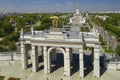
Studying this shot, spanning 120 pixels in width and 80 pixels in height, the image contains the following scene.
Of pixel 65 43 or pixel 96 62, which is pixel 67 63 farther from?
pixel 96 62

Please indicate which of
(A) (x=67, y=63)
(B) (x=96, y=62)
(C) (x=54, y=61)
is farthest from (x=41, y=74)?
(B) (x=96, y=62)

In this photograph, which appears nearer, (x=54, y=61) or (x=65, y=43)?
(x=65, y=43)

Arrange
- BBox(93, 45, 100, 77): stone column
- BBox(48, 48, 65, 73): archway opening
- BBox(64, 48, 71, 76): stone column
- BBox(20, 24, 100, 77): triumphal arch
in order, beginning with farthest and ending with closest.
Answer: BBox(48, 48, 65, 73): archway opening → BBox(64, 48, 71, 76): stone column → BBox(20, 24, 100, 77): triumphal arch → BBox(93, 45, 100, 77): stone column

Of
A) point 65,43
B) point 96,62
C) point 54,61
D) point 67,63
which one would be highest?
point 65,43

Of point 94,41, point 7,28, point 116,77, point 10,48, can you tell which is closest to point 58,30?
point 94,41

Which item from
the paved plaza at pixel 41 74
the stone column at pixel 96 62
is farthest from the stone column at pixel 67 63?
the stone column at pixel 96 62

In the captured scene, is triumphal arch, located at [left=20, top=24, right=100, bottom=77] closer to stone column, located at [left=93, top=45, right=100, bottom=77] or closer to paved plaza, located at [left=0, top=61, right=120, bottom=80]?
stone column, located at [left=93, top=45, right=100, bottom=77]

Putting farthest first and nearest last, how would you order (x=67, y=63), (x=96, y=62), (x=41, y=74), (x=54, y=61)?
(x=54, y=61) → (x=41, y=74) → (x=67, y=63) → (x=96, y=62)

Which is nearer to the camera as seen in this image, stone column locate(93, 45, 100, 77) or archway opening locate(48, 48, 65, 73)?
stone column locate(93, 45, 100, 77)

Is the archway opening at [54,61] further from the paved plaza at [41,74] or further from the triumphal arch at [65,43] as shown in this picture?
the paved plaza at [41,74]

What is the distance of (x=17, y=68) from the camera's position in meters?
38.4

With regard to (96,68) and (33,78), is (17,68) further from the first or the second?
(96,68)

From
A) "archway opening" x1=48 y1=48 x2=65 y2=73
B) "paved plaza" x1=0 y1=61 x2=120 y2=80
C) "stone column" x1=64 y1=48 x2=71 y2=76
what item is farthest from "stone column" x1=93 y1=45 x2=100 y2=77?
"archway opening" x1=48 y1=48 x2=65 y2=73

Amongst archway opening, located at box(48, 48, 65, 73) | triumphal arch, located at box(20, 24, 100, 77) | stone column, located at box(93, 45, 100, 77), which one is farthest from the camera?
archway opening, located at box(48, 48, 65, 73)
